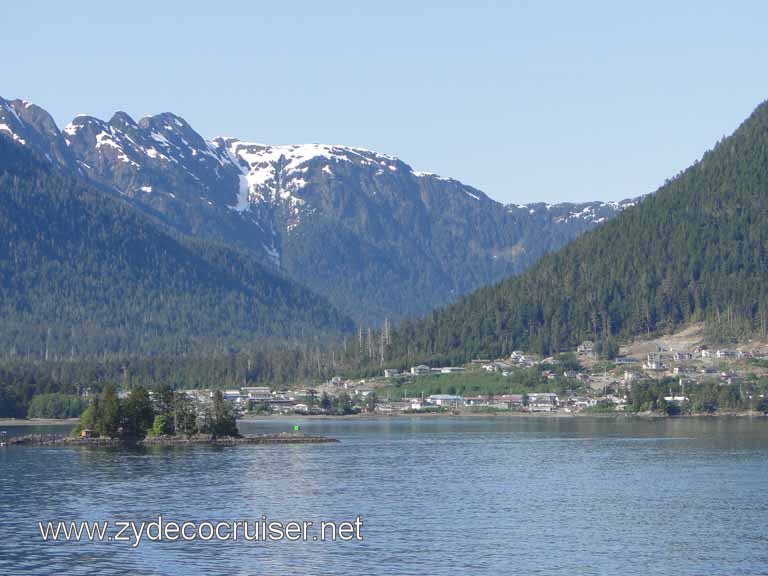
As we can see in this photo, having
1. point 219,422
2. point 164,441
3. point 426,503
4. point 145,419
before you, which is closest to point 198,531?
point 426,503

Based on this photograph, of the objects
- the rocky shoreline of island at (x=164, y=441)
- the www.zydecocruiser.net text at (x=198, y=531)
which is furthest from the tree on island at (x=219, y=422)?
the www.zydecocruiser.net text at (x=198, y=531)

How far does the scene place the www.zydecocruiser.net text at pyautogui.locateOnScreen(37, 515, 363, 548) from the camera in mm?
89250

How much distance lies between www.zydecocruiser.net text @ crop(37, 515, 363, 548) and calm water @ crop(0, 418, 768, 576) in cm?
145

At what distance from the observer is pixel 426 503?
107 metres

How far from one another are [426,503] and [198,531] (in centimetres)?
2145

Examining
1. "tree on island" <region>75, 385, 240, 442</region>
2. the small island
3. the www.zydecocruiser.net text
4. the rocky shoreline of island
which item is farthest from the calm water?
"tree on island" <region>75, 385, 240, 442</region>

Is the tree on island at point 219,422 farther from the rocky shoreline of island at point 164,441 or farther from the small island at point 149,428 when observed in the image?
the rocky shoreline of island at point 164,441

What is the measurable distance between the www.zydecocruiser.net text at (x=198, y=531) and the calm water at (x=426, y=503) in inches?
57.2

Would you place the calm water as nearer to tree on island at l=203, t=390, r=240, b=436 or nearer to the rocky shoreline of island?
the rocky shoreline of island

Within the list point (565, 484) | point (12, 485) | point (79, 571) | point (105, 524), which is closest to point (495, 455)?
point (565, 484)

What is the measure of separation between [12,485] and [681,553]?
2445 inches

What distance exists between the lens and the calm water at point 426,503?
3209 inches

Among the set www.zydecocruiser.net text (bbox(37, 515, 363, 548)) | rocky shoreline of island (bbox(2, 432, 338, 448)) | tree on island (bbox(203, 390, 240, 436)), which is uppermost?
tree on island (bbox(203, 390, 240, 436))

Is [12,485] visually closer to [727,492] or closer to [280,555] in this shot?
[280,555]
